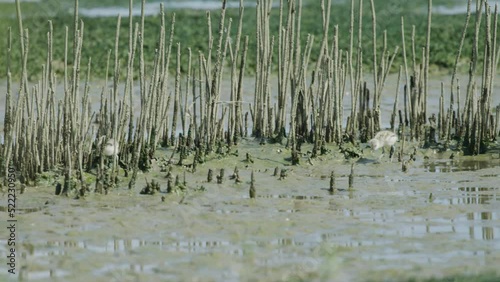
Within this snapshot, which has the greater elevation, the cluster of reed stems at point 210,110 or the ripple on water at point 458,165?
the cluster of reed stems at point 210,110

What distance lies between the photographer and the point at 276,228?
8.73m

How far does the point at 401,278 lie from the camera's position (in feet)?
23.6

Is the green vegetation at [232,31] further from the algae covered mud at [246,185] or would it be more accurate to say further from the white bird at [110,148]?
the white bird at [110,148]

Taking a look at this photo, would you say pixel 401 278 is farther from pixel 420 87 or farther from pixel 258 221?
pixel 420 87

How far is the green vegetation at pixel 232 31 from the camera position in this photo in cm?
2078

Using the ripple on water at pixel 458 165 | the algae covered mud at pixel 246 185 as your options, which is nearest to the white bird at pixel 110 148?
the algae covered mud at pixel 246 185

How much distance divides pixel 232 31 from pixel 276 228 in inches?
631

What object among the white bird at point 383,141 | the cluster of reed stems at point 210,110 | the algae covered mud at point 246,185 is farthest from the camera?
the white bird at point 383,141

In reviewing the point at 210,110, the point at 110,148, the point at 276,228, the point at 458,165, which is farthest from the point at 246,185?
the point at 458,165

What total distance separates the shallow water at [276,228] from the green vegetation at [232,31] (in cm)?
870

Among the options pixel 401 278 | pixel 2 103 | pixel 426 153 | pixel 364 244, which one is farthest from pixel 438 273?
pixel 2 103

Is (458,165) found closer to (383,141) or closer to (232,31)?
(383,141)

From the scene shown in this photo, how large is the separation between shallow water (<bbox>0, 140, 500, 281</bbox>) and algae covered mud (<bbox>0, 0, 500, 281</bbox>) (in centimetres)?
2

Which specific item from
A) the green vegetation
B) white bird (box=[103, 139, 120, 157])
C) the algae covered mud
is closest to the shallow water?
the algae covered mud
